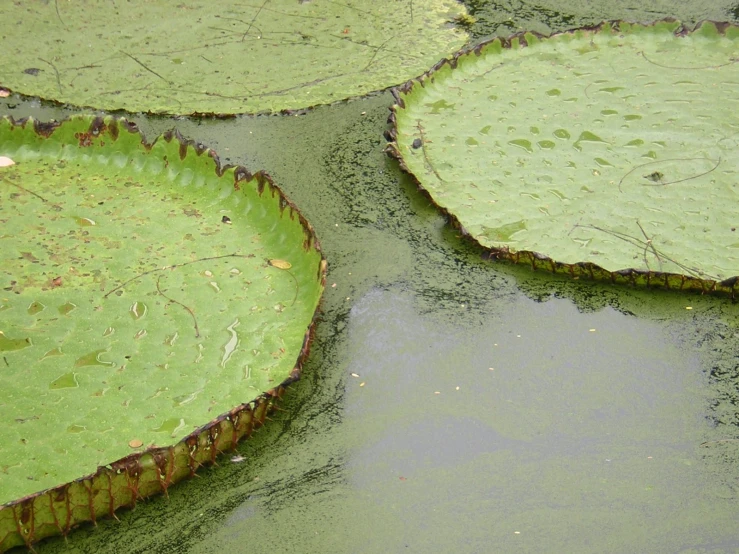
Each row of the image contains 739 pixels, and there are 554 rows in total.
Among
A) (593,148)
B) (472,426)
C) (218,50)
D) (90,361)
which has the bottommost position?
(472,426)

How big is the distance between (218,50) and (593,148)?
1370 millimetres

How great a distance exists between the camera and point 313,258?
1889 millimetres

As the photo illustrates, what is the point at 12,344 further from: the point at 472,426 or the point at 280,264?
the point at 472,426

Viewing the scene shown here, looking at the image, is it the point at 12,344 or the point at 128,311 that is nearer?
the point at 12,344

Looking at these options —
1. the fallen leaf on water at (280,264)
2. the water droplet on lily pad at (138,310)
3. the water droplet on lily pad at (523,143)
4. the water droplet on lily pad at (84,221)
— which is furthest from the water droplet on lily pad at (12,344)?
the water droplet on lily pad at (523,143)

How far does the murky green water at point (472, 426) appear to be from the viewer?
147 cm

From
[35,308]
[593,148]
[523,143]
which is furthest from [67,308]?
[593,148]

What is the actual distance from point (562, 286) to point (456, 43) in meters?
1.29

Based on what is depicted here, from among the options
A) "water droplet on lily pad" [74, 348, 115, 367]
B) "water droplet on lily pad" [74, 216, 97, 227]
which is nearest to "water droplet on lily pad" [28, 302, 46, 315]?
"water droplet on lily pad" [74, 348, 115, 367]

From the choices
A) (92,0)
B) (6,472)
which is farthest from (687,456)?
(92,0)

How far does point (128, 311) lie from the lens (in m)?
1.82

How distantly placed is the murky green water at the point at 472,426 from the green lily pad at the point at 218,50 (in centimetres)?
76

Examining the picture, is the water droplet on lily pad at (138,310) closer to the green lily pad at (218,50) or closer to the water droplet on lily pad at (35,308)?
the water droplet on lily pad at (35,308)

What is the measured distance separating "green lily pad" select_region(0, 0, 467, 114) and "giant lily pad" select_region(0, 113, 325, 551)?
18.0 inches
